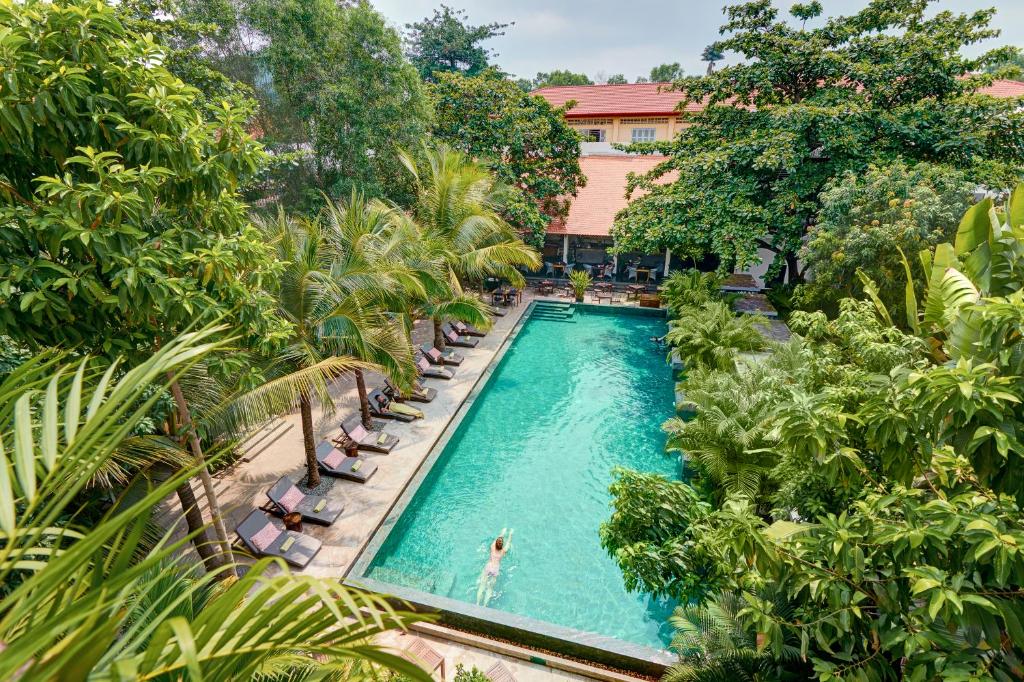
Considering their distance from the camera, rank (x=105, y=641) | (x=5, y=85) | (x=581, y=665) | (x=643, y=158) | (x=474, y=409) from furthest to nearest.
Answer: (x=643, y=158), (x=474, y=409), (x=581, y=665), (x=5, y=85), (x=105, y=641)

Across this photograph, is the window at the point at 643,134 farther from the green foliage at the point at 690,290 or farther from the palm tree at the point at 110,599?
the palm tree at the point at 110,599

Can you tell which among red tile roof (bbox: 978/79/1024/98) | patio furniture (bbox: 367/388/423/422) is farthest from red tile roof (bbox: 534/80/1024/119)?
patio furniture (bbox: 367/388/423/422)

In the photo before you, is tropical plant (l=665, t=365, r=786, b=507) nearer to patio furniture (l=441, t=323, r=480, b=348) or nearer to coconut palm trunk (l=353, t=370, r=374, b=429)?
coconut palm trunk (l=353, t=370, r=374, b=429)

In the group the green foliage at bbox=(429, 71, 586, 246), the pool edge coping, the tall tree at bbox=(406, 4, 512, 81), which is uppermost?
the tall tree at bbox=(406, 4, 512, 81)

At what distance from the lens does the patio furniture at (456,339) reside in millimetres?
16594

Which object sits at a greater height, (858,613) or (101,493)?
(858,613)

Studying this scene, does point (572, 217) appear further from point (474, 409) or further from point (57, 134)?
point (57, 134)

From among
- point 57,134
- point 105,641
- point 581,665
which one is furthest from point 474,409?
point 105,641

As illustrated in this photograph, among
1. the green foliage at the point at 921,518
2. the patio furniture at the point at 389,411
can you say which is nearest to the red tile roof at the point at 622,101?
the patio furniture at the point at 389,411

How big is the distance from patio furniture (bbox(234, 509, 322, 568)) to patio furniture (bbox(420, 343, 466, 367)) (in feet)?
23.8

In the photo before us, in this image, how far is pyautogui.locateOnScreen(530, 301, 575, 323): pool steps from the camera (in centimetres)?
2059

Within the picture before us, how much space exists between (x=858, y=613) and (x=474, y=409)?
10.3 metres

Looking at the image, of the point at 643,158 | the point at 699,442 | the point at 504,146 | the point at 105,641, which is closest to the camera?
the point at 105,641

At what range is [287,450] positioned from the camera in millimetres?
10500
